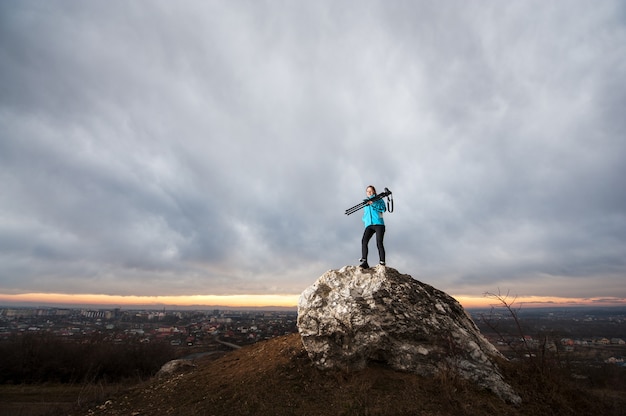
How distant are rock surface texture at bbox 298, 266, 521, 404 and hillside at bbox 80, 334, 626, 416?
1.08ft

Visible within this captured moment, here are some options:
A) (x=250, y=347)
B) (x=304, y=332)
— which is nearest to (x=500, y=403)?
(x=304, y=332)

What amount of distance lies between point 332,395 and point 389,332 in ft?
7.15

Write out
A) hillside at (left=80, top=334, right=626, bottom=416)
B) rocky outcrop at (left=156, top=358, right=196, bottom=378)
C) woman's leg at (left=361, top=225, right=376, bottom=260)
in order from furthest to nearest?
1. rocky outcrop at (left=156, top=358, right=196, bottom=378)
2. woman's leg at (left=361, top=225, right=376, bottom=260)
3. hillside at (left=80, top=334, right=626, bottom=416)

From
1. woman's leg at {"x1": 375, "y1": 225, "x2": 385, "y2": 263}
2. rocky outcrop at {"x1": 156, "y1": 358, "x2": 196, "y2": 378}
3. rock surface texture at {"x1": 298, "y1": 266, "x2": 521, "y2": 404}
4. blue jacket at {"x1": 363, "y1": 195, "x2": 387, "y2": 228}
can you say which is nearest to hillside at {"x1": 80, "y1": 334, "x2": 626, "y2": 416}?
rock surface texture at {"x1": 298, "y1": 266, "x2": 521, "y2": 404}

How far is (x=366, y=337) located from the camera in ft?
28.0

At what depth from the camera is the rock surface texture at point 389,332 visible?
8.18 m

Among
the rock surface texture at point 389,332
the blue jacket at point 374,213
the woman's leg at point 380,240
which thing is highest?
the blue jacket at point 374,213

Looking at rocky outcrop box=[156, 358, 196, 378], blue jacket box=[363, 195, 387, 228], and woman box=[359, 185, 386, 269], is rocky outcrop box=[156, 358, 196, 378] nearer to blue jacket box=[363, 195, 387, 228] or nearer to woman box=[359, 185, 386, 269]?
woman box=[359, 185, 386, 269]

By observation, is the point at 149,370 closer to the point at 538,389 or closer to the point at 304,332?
the point at 304,332

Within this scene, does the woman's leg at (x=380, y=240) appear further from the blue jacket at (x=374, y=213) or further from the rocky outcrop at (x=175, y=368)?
the rocky outcrop at (x=175, y=368)

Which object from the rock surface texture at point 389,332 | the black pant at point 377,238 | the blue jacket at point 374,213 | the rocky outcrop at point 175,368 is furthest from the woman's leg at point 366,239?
the rocky outcrop at point 175,368

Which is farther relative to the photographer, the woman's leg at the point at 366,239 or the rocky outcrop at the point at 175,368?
the rocky outcrop at the point at 175,368

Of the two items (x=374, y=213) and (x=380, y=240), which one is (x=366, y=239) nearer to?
(x=380, y=240)

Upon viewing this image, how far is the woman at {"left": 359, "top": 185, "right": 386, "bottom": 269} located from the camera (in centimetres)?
1032
